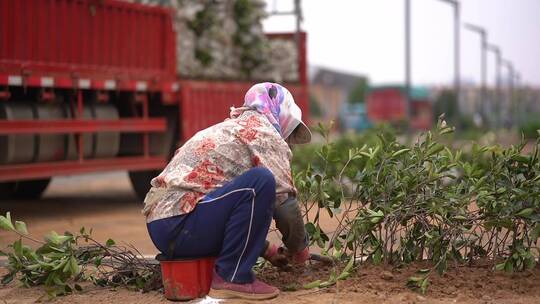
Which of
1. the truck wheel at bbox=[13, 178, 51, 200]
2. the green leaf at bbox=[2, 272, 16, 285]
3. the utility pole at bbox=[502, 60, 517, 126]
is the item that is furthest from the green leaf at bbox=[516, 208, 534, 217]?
the utility pole at bbox=[502, 60, 517, 126]

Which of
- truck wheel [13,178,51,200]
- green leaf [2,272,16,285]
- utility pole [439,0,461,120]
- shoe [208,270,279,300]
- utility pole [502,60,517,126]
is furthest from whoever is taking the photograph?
utility pole [502,60,517,126]

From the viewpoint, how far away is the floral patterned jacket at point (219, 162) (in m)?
4.56

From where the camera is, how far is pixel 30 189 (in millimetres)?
12578

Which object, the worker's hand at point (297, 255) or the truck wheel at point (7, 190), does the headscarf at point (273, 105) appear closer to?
the worker's hand at point (297, 255)

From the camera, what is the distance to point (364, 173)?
535 cm

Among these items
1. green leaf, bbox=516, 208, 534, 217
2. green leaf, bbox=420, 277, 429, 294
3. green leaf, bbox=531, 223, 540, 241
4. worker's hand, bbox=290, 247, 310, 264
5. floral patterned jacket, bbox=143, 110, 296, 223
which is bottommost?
green leaf, bbox=420, 277, 429, 294

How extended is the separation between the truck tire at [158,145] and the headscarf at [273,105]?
7.46m

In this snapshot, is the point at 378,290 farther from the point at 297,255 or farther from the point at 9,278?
the point at 9,278

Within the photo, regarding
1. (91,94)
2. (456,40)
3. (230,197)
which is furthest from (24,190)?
(456,40)

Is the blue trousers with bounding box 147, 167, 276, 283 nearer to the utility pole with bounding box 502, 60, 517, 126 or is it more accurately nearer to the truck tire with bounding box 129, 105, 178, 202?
the truck tire with bounding box 129, 105, 178, 202

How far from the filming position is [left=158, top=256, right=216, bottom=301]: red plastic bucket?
4.66 metres

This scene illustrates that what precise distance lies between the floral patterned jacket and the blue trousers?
0.22ft

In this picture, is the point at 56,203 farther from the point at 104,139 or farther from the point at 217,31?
the point at 217,31

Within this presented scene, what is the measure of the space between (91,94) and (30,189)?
2297 millimetres
